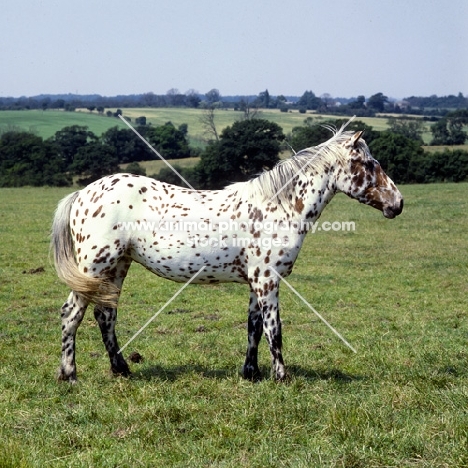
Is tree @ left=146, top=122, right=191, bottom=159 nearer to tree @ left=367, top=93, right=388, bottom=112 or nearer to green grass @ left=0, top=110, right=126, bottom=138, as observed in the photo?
green grass @ left=0, top=110, right=126, bottom=138

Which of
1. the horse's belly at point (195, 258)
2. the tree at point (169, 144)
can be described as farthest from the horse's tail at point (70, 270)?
the tree at point (169, 144)

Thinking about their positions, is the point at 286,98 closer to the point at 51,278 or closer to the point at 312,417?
the point at 51,278

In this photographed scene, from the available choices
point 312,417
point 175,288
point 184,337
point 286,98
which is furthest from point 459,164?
point 312,417

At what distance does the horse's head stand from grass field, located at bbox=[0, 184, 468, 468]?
1.67 metres

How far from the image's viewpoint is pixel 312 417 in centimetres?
502

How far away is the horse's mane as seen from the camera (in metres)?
6.33

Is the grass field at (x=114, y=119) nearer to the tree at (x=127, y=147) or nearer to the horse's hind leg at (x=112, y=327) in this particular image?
the tree at (x=127, y=147)

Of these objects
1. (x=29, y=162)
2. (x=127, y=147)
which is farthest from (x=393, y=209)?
(x=29, y=162)

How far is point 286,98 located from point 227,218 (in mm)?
61239

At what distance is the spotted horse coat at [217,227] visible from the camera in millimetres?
6207

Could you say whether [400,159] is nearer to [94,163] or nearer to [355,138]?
[94,163]

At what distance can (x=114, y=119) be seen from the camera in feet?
208

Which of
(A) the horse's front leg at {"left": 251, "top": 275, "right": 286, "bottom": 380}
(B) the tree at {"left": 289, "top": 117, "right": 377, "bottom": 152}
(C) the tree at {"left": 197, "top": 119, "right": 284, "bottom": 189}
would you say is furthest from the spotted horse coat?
(C) the tree at {"left": 197, "top": 119, "right": 284, "bottom": 189}

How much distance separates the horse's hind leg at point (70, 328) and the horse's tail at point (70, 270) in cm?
14
